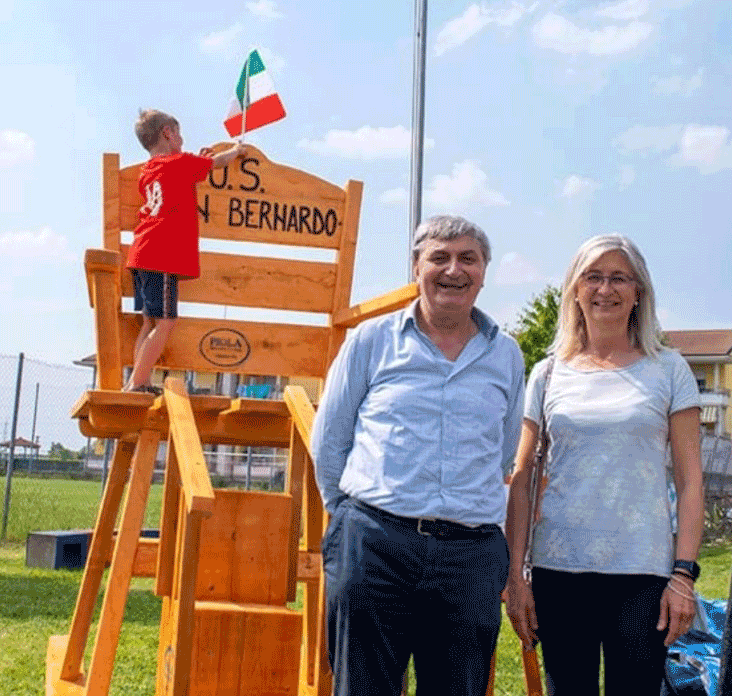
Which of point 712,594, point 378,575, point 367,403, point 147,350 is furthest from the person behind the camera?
point 712,594

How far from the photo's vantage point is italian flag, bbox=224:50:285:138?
235 inches

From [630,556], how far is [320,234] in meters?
3.53

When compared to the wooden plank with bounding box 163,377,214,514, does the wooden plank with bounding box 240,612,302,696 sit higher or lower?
lower

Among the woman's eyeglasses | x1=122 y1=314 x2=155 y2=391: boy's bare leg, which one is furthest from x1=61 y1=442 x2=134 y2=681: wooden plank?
the woman's eyeglasses

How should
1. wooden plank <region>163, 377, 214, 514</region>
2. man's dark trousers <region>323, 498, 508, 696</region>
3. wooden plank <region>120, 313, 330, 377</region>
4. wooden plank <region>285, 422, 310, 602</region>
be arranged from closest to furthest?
1. man's dark trousers <region>323, 498, 508, 696</region>
2. wooden plank <region>163, 377, 214, 514</region>
3. wooden plank <region>285, 422, 310, 602</region>
4. wooden plank <region>120, 313, 330, 377</region>

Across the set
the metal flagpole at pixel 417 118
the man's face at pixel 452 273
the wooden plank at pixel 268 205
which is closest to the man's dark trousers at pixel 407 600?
the man's face at pixel 452 273

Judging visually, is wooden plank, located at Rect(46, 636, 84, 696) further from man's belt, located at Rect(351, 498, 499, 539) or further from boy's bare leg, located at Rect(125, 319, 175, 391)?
man's belt, located at Rect(351, 498, 499, 539)

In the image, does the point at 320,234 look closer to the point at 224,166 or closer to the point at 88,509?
the point at 224,166

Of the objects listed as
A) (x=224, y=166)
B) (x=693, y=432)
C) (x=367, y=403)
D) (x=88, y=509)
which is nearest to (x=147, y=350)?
(x=224, y=166)

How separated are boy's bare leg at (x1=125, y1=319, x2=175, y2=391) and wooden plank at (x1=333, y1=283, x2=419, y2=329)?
0.89 meters

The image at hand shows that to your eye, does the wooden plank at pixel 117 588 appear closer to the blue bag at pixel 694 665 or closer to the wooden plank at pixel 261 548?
the wooden plank at pixel 261 548

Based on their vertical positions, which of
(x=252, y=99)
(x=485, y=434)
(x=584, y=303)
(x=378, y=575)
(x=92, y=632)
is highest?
(x=252, y=99)

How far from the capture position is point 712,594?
1028 centimetres

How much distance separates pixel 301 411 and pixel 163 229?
4.80 feet
